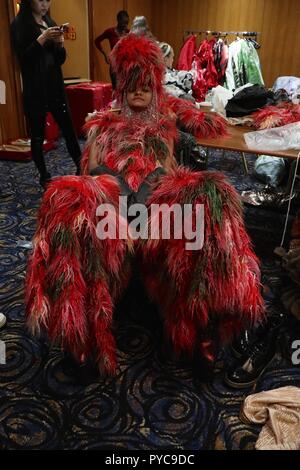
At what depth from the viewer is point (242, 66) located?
13.9 feet

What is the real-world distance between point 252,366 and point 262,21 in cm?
553

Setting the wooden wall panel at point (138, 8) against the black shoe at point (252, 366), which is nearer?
the black shoe at point (252, 366)

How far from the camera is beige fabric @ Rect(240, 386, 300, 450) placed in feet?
3.44

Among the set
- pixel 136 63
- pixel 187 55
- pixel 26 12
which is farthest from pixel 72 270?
pixel 187 55

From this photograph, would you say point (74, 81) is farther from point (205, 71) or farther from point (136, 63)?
point (136, 63)

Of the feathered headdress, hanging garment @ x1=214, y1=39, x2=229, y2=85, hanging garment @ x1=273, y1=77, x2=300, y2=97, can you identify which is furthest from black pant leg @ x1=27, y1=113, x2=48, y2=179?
hanging garment @ x1=214, y1=39, x2=229, y2=85

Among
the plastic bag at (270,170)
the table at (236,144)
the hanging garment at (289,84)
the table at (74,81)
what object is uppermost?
the hanging garment at (289,84)

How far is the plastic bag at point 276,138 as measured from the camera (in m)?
1.74

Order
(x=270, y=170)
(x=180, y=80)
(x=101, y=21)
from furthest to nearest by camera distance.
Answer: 1. (x=101, y=21)
2. (x=180, y=80)
3. (x=270, y=170)

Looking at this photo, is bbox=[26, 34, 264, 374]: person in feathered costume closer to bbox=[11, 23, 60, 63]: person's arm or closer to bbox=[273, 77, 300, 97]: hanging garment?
bbox=[11, 23, 60, 63]: person's arm

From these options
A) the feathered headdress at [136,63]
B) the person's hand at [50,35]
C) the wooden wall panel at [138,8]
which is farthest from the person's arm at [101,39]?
the feathered headdress at [136,63]

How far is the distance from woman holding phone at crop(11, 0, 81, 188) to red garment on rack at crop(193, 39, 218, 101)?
6.92ft

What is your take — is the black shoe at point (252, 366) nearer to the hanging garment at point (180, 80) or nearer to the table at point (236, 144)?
the table at point (236, 144)

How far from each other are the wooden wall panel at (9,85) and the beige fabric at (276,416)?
3872 mm
